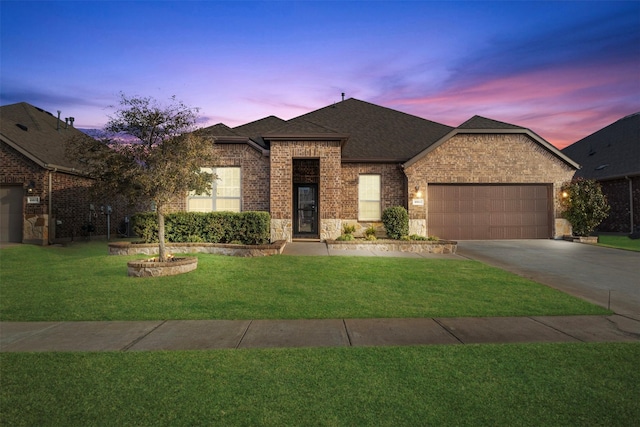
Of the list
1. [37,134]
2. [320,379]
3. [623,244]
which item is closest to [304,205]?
[320,379]

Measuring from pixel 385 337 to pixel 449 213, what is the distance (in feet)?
44.3

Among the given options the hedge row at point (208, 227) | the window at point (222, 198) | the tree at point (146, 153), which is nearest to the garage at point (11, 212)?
the hedge row at point (208, 227)

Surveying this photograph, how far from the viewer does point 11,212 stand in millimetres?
15109

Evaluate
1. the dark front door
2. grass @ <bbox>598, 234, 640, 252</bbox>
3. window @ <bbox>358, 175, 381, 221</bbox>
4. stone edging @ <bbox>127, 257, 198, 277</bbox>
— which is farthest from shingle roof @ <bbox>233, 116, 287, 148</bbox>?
grass @ <bbox>598, 234, 640, 252</bbox>

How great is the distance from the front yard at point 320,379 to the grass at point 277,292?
6 centimetres

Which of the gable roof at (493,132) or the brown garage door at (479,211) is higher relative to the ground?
the gable roof at (493,132)

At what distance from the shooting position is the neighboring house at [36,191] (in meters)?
14.8

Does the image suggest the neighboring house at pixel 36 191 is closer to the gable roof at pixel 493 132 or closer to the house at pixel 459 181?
the house at pixel 459 181

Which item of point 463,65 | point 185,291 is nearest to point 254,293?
point 185,291

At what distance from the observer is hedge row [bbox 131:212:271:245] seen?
12.6 meters

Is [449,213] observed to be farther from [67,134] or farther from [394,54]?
[67,134]

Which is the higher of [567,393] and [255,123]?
[255,123]

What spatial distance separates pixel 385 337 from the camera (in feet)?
14.0

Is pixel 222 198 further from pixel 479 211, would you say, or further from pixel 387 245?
pixel 479 211
